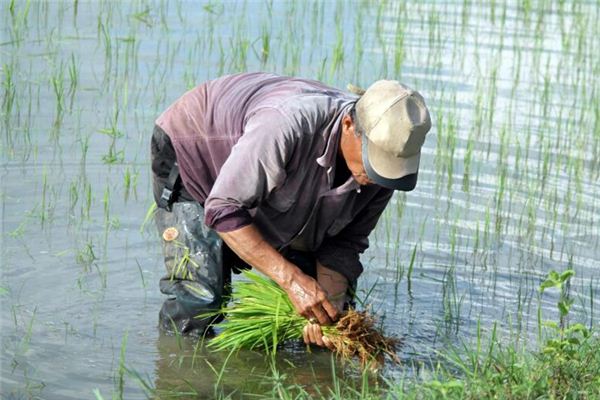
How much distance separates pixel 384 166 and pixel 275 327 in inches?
32.3

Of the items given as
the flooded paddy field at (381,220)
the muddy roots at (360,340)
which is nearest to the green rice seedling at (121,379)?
the flooded paddy field at (381,220)

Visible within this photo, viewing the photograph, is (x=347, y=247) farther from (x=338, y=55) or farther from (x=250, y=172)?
(x=338, y=55)

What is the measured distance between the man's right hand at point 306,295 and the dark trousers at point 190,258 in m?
0.51

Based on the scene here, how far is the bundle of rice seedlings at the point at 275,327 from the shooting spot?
440 centimetres

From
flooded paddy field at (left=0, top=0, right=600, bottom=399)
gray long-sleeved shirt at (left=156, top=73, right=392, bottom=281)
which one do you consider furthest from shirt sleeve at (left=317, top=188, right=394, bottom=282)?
flooded paddy field at (left=0, top=0, right=600, bottom=399)

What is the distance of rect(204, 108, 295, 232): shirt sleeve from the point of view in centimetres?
407

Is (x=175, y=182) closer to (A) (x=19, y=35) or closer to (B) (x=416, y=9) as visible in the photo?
(A) (x=19, y=35)

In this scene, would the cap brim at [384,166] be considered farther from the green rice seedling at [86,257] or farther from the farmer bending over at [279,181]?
the green rice seedling at [86,257]

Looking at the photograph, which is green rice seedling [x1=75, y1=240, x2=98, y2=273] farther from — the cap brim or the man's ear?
the cap brim

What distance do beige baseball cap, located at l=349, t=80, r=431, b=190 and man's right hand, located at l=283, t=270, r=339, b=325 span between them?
405 mm

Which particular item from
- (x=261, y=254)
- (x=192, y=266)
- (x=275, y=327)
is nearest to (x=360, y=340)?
(x=275, y=327)

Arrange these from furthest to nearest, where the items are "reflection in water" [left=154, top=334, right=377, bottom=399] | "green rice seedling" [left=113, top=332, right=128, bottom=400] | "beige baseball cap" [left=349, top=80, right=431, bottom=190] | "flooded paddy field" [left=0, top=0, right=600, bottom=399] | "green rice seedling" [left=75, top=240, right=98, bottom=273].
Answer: "green rice seedling" [left=75, top=240, right=98, bottom=273], "flooded paddy field" [left=0, top=0, right=600, bottom=399], "reflection in water" [left=154, top=334, right=377, bottom=399], "green rice seedling" [left=113, top=332, right=128, bottom=400], "beige baseball cap" [left=349, top=80, right=431, bottom=190]

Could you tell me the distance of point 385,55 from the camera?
8.27 m

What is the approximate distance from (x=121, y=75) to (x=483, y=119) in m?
2.15
